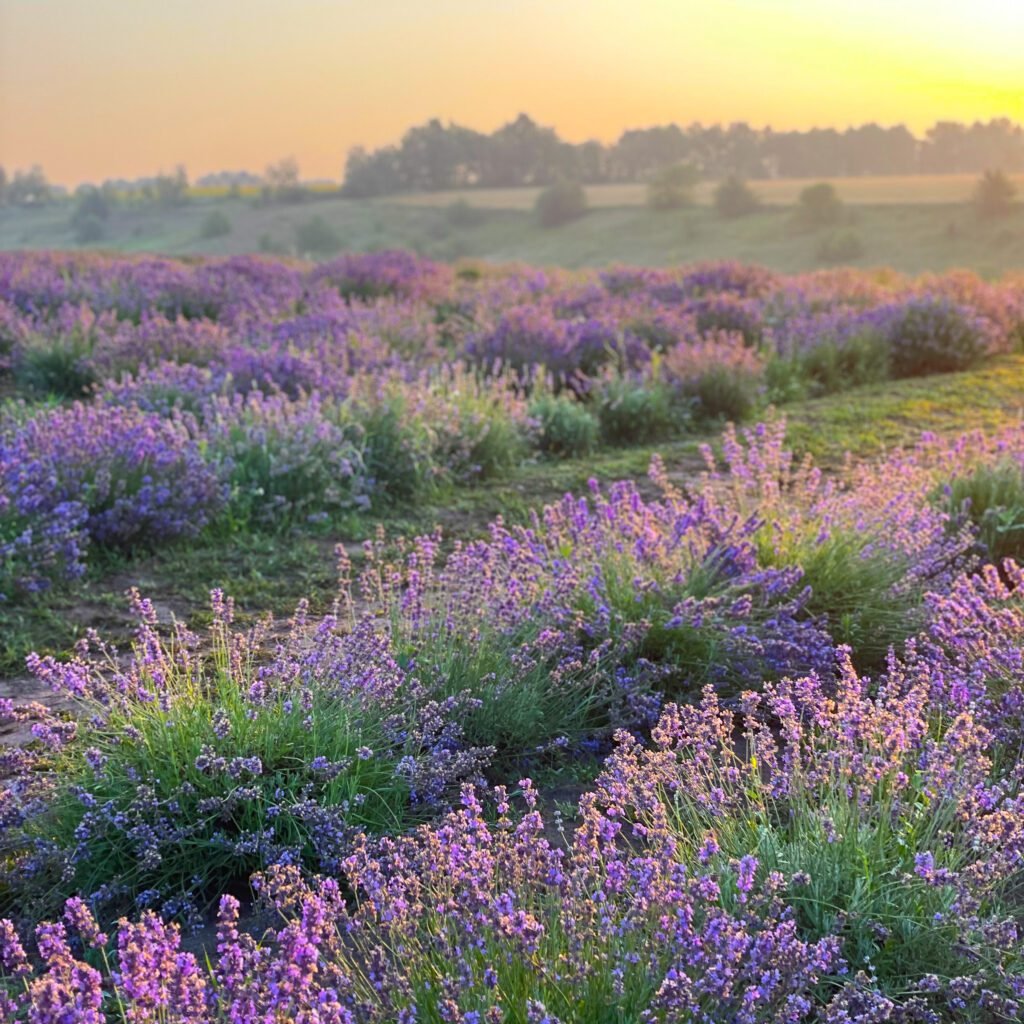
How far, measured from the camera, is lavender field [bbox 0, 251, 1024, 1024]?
5.86 feet

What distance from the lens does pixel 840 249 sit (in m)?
36.8

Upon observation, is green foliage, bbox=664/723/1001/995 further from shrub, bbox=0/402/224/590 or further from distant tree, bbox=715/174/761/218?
distant tree, bbox=715/174/761/218

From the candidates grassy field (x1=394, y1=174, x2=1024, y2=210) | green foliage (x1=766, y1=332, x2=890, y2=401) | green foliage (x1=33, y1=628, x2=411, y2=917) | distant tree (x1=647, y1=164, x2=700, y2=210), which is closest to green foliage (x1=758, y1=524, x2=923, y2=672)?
green foliage (x1=33, y1=628, x2=411, y2=917)

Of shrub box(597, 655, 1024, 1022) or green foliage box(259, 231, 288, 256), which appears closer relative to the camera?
shrub box(597, 655, 1024, 1022)

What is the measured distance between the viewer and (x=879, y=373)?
10.2 metres

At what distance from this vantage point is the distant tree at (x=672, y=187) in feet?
170

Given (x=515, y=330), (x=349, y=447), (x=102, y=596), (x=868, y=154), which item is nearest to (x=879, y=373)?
(x=515, y=330)

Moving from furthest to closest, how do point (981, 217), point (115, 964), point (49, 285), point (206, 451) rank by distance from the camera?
1. point (981, 217)
2. point (49, 285)
3. point (206, 451)
4. point (115, 964)

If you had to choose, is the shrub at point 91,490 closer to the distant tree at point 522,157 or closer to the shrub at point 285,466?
the shrub at point 285,466

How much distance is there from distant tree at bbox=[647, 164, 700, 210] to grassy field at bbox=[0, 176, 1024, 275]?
1.14 metres

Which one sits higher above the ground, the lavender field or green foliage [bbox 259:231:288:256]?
green foliage [bbox 259:231:288:256]

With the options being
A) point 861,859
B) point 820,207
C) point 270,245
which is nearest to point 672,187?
point 820,207

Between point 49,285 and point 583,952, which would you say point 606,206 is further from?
point 583,952

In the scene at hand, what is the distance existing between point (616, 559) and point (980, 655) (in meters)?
1.22
